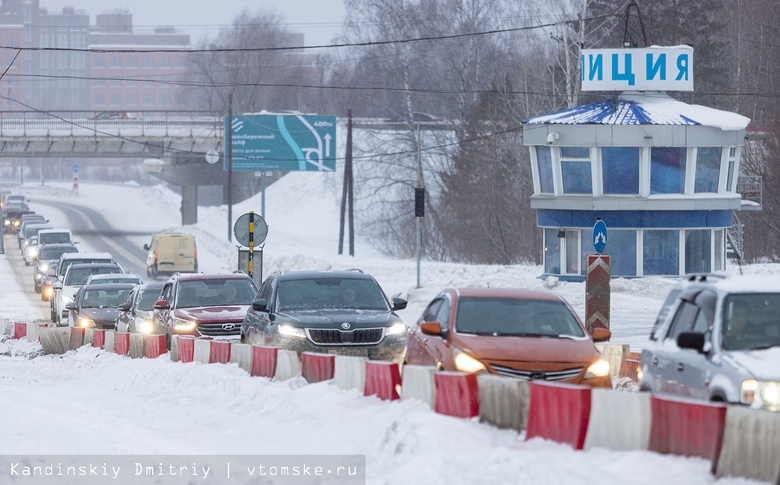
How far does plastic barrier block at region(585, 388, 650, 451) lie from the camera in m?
9.57

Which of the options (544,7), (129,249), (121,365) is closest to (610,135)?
(544,7)

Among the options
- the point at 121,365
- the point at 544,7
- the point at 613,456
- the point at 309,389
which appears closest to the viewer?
the point at 613,456

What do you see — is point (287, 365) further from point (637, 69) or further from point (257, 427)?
point (637, 69)

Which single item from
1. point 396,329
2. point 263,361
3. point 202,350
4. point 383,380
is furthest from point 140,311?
point 383,380

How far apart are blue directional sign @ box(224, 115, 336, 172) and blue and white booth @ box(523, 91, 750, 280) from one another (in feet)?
86.4

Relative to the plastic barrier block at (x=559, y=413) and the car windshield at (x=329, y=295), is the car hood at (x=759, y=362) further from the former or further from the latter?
the car windshield at (x=329, y=295)

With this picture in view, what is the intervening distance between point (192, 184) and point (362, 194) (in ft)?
36.2

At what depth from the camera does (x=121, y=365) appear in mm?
20562

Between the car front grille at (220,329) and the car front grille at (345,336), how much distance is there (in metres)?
4.61

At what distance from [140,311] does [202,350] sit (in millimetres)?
7176

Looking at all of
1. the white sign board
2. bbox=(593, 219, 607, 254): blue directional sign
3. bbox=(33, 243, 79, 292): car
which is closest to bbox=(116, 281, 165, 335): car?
bbox=(593, 219, 607, 254): blue directional sign

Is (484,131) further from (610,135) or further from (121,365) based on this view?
(121,365)

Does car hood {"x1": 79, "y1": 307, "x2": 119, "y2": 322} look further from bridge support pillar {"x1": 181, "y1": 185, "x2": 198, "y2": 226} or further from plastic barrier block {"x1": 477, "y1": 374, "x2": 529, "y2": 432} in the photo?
bridge support pillar {"x1": 181, "y1": 185, "x2": 198, "y2": 226}

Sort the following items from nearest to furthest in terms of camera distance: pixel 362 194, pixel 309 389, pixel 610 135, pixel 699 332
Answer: pixel 699 332, pixel 309 389, pixel 610 135, pixel 362 194
